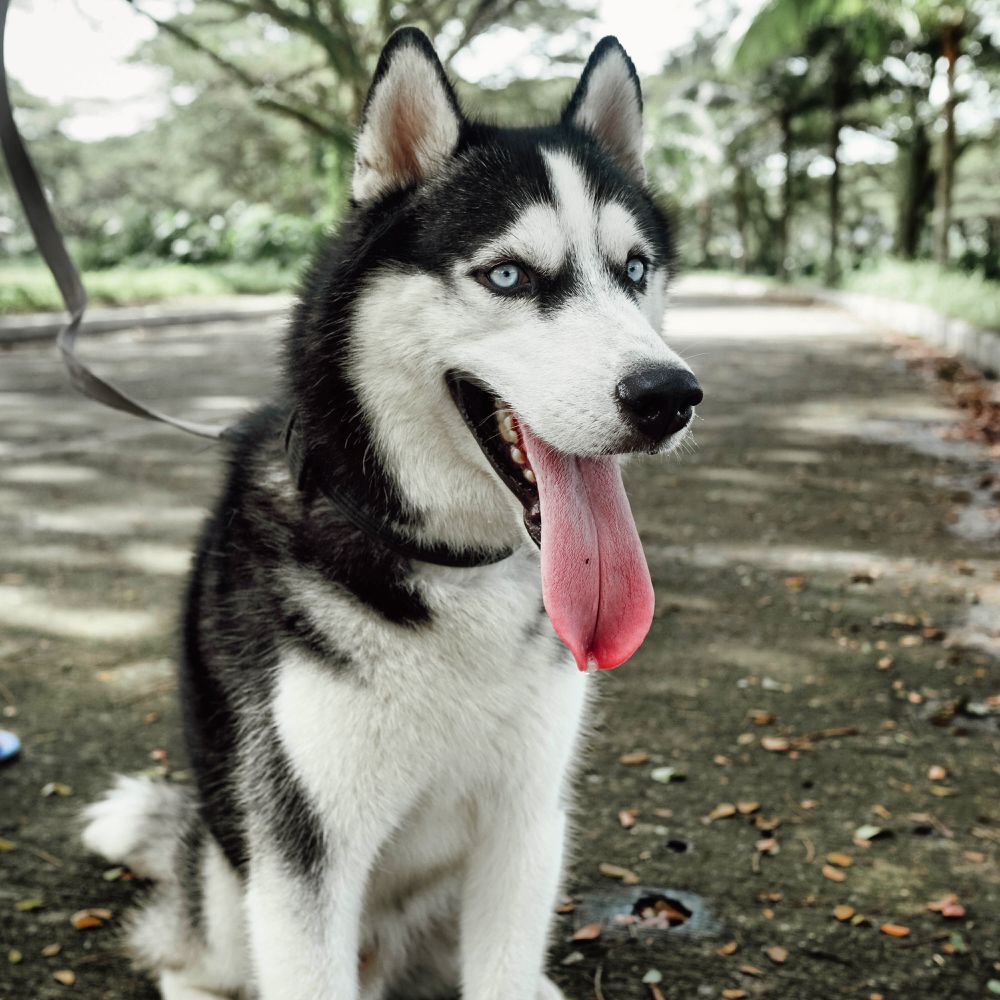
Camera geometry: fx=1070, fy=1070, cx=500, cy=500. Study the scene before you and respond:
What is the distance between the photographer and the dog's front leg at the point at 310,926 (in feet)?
6.47

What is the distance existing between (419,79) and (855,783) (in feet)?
8.09

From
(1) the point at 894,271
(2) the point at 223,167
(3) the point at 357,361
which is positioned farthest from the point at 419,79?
(2) the point at 223,167

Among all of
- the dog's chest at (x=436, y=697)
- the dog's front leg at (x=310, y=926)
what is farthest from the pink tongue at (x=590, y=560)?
the dog's front leg at (x=310, y=926)

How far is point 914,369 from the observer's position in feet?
40.7

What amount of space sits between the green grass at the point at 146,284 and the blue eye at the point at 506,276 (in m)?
14.1

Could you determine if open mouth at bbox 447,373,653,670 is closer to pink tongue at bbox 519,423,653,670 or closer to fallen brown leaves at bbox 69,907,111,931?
pink tongue at bbox 519,423,653,670

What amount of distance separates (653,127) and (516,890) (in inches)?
1908

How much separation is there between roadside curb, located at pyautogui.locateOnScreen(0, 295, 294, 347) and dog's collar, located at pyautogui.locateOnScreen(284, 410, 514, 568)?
10900 millimetres

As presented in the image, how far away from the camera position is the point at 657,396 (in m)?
1.80

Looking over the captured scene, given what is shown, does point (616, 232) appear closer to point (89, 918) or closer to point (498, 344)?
point (498, 344)

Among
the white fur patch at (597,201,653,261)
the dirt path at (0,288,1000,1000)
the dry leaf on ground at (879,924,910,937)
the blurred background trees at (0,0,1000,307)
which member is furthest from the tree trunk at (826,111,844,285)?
the white fur patch at (597,201,653,261)

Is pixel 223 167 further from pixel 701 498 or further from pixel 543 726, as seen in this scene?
pixel 543 726

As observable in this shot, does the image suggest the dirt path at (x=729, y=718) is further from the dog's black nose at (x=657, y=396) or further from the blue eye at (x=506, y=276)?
the dog's black nose at (x=657, y=396)

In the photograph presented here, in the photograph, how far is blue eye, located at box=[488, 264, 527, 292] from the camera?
1.98 meters
